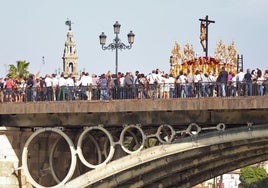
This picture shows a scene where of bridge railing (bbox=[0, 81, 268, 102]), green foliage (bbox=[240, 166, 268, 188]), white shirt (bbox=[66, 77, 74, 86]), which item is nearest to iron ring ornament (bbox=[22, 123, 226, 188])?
bridge railing (bbox=[0, 81, 268, 102])

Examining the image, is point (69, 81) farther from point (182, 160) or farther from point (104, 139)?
point (182, 160)

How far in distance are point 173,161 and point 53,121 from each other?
4241 millimetres

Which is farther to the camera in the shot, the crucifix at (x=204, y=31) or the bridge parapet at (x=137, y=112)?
the crucifix at (x=204, y=31)

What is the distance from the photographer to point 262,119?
3162 cm

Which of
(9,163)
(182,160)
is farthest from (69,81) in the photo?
(182,160)

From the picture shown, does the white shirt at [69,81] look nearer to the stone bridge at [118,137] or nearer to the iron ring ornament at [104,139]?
the stone bridge at [118,137]

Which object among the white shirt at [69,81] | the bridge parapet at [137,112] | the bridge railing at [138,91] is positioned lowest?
the bridge parapet at [137,112]

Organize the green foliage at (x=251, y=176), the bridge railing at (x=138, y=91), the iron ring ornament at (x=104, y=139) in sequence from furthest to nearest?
1. the green foliage at (x=251, y=176)
2. the iron ring ornament at (x=104, y=139)
3. the bridge railing at (x=138, y=91)

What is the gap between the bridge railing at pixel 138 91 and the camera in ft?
103

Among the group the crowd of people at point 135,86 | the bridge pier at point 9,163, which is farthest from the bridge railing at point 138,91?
the bridge pier at point 9,163

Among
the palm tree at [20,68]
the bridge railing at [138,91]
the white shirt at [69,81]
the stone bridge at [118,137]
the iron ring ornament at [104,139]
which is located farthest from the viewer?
the palm tree at [20,68]

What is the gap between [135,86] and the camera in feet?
109

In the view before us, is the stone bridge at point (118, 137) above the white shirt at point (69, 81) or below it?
below

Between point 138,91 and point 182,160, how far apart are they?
4244 mm
